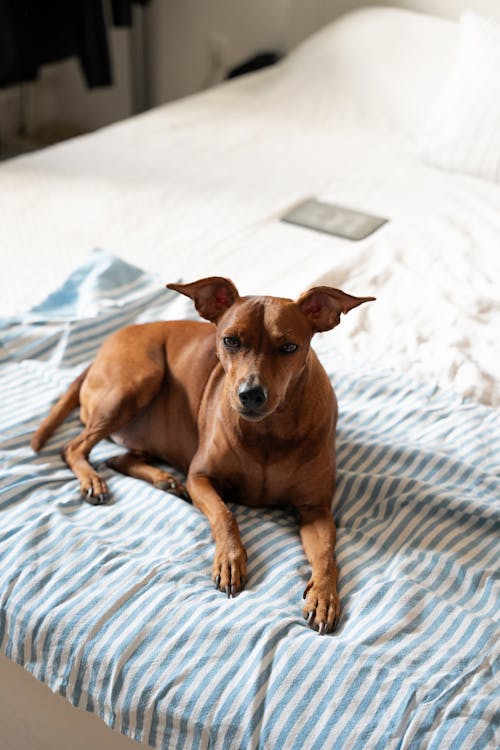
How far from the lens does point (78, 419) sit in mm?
1652

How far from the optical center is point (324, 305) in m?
1.37

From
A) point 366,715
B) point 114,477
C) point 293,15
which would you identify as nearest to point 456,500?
point 366,715

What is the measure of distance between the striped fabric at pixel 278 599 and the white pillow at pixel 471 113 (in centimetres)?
115

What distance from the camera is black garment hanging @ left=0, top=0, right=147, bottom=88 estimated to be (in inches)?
130

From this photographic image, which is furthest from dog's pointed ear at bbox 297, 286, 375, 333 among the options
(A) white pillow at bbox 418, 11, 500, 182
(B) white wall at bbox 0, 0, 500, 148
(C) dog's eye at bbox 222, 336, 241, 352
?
(B) white wall at bbox 0, 0, 500, 148

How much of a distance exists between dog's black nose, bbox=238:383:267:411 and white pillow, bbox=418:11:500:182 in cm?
159

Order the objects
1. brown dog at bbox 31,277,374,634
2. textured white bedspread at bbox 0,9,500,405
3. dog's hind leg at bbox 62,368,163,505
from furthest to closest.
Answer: textured white bedspread at bbox 0,9,500,405
dog's hind leg at bbox 62,368,163,505
brown dog at bbox 31,277,374,634

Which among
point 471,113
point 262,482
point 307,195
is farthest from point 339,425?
point 471,113

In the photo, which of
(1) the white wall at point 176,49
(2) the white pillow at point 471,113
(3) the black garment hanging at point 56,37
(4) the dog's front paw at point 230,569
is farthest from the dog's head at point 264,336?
(3) the black garment hanging at point 56,37

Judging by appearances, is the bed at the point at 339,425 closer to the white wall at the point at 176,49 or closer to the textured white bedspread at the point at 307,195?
the textured white bedspread at the point at 307,195

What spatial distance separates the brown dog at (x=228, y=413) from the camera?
1302mm

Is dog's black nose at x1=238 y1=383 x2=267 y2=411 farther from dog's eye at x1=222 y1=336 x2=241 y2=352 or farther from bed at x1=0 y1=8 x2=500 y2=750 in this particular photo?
bed at x1=0 y1=8 x2=500 y2=750

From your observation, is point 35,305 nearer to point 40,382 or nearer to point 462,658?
point 40,382

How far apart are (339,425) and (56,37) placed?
8.32 feet
